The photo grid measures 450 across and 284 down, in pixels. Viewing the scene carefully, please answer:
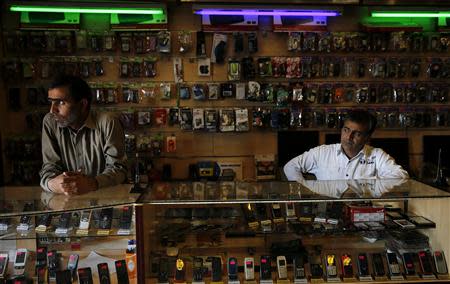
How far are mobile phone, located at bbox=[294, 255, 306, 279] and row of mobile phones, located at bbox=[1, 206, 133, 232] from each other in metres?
0.75

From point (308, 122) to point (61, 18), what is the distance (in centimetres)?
245

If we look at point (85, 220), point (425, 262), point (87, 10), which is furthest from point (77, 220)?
point (87, 10)

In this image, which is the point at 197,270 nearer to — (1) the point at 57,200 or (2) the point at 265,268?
(2) the point at 265,268

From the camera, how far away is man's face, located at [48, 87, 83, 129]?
2400mm

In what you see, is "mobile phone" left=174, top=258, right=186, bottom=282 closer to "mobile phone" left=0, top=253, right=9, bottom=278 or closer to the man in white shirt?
"mobile phone" left=0, top=253, right=9, bottom=278

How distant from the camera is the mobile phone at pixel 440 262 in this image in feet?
6.95

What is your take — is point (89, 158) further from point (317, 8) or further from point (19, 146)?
point (317, 8)

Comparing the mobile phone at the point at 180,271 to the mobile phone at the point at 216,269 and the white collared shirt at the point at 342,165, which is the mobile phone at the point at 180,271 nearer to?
the mobile phone at the point at 216,269

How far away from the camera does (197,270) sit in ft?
6.86

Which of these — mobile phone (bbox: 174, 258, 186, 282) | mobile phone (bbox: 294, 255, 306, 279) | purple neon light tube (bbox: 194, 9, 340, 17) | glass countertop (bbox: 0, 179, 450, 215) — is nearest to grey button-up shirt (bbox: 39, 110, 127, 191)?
glass countertop (bbox: 0, 179, 450, 215)

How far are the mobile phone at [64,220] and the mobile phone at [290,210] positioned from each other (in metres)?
0.92

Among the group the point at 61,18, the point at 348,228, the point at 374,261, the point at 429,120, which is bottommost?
the point at 374,261

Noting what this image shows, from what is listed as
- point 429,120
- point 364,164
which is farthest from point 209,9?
point 429,120

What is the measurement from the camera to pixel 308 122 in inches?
177
